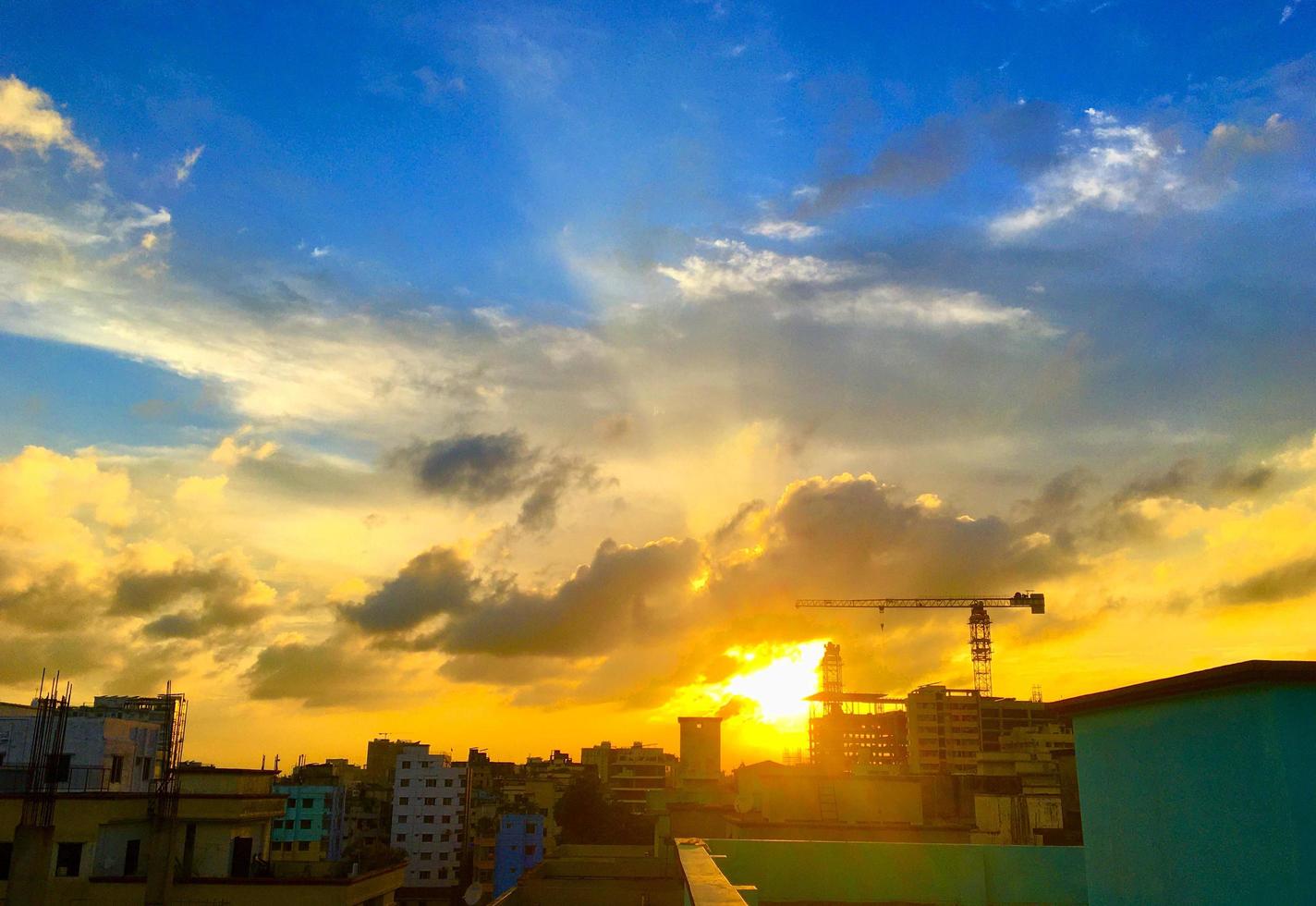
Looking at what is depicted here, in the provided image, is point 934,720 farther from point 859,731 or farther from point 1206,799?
point 1206,799

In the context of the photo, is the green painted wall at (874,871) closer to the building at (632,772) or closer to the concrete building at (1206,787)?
the concrete building at (1206,787)

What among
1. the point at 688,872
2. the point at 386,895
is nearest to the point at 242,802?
the point at 386,895

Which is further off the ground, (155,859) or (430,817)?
(155,859)

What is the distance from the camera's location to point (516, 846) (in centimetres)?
8406

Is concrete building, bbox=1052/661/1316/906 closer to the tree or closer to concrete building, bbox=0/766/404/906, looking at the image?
concrete building, bbox=0/766/404/906

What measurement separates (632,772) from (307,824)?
50.0m

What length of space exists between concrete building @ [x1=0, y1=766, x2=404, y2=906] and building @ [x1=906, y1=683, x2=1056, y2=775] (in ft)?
403

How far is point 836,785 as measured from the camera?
4581 cm

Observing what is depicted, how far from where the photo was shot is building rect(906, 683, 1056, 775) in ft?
467

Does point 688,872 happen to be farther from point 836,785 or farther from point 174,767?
point 836,785

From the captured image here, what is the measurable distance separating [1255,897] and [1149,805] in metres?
1.90

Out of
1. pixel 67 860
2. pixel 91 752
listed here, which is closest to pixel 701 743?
pixel 91 752

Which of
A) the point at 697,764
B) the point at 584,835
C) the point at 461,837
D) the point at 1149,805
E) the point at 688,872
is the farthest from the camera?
the point at 697,764

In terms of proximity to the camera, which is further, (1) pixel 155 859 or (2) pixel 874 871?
(1) pixel 155 859
